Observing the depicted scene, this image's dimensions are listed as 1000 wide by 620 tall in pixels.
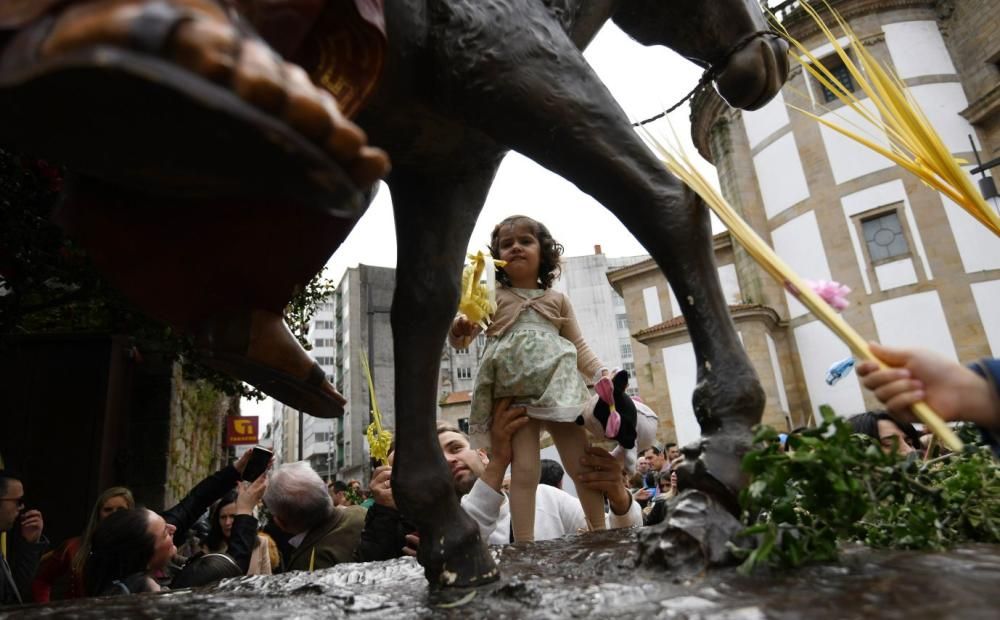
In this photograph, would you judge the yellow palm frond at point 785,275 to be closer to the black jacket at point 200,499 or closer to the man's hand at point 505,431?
the man's hand at point 505,431

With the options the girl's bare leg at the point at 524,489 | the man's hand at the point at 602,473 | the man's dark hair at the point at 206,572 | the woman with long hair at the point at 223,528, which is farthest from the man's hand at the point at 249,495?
the man's hand at the point at 602,473

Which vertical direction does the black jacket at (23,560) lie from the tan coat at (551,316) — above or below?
below

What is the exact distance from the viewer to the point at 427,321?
181 cm

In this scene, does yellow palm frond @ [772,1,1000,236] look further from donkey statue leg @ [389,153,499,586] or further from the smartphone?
the smartphone

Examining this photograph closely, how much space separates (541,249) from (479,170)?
6.19ft

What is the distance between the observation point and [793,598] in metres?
0.93

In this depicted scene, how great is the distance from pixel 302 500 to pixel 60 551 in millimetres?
2257

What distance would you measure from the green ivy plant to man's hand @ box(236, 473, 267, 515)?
3466 millimetres

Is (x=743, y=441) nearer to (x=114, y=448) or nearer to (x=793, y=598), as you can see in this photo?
(x=793, y=598)

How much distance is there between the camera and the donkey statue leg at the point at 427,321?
164 cm

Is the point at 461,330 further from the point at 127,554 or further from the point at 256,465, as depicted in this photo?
the point at 127,554

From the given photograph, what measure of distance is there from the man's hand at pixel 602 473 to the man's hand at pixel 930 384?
6.64ft

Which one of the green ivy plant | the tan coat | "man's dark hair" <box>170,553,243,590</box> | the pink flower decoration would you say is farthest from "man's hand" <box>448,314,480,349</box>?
the pink flower decoration

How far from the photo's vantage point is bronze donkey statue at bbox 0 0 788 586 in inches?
54.3
